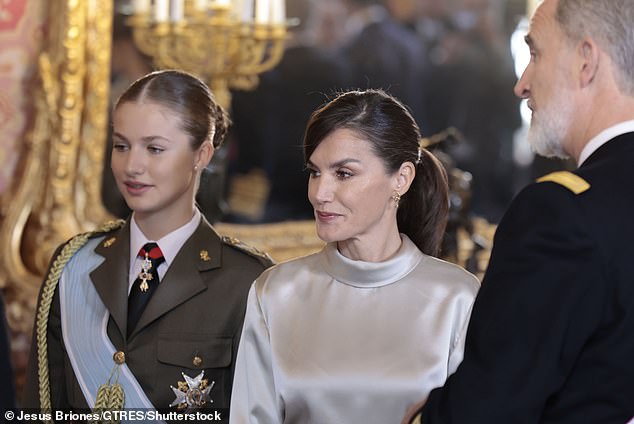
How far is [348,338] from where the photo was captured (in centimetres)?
209

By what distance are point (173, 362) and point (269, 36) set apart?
7.02ft

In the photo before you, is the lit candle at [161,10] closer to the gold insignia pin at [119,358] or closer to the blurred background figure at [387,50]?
the gold insignia pin at [119,358]

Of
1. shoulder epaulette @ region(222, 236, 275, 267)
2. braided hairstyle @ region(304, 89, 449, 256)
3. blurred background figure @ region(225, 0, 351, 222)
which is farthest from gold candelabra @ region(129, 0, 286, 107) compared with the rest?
blurred background figure @ region(225, 0, 351, 222)

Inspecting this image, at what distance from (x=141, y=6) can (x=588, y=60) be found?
9.50 feet

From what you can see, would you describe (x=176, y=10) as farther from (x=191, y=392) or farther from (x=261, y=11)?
(x=191, y=392)

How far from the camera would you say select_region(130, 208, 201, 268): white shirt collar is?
2.35m

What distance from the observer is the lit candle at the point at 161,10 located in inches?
159

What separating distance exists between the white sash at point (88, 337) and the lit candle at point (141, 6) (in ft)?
6.40

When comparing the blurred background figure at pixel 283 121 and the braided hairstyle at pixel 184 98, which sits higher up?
the braided hairstyle at pixel 184 98

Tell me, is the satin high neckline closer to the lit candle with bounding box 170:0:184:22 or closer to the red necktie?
the red necktie

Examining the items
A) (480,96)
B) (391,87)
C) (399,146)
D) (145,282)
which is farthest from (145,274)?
(480,96)

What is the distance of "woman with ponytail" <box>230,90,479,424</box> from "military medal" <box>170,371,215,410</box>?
20 centimetres

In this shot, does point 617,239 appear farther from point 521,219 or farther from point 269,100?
point 269,100

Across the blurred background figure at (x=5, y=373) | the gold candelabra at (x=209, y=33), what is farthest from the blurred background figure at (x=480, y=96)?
the blurred background figure at (x=5, y=373)
